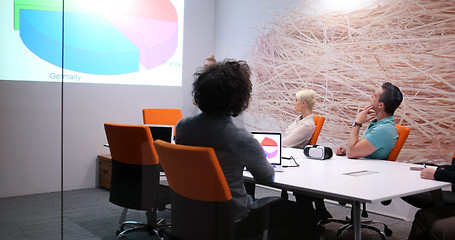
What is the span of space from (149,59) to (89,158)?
1.44 m

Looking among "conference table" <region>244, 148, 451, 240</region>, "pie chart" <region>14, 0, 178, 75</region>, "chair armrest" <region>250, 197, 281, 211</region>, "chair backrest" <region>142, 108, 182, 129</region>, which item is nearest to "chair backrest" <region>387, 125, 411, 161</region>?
"conference table" <region>244, 148, 451, 240</region>

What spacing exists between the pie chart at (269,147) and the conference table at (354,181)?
135 millimetres

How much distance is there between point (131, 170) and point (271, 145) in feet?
3.08

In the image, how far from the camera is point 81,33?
2.47 m

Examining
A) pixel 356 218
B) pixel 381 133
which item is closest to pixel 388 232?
pixel 381 133

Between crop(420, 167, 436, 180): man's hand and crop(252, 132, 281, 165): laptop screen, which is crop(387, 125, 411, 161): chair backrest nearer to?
crop(420, 167, 436, 180): man's hand

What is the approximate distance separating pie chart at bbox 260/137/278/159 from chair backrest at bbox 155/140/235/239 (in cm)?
89

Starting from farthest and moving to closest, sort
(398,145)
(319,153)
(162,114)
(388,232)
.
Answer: (162,114), (388,232), (398,145), (319,153)

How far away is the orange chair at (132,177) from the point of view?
282cm

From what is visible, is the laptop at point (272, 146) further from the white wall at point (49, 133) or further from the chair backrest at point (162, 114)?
the chair backrest at point (162, 114)

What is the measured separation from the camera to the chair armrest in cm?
231

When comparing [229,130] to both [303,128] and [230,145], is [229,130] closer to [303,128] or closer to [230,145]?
[230,145]

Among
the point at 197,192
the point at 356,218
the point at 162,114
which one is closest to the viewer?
the point at 197,192

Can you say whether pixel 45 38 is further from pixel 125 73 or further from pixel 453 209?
pixel 453 209
